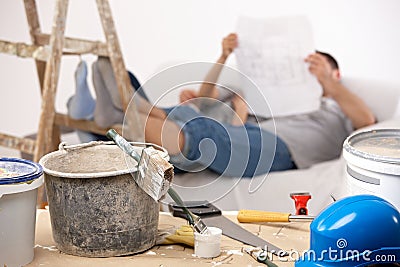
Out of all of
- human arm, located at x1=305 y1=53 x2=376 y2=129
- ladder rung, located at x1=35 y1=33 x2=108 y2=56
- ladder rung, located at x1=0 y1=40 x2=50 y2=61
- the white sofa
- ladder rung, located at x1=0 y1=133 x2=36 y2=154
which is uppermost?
ladder rung, located at x1=35 y1=33 x2=108 y2=56

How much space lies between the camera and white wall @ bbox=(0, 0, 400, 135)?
3.19m

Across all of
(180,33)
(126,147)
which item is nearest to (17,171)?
(126,147)

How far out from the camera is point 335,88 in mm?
3191

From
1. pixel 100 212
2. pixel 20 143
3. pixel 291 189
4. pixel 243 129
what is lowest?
pixel 291 189

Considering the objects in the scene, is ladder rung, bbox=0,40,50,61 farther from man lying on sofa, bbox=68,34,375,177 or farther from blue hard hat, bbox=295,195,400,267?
blue hard hat, bbox=295,195,400,267

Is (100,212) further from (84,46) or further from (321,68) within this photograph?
(321,68)

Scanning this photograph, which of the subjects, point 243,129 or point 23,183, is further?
point 243,129

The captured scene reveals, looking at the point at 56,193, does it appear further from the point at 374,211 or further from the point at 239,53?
the point at 239,53

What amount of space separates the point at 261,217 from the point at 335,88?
6.02ft

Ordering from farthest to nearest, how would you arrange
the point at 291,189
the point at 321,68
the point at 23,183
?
the point at 321,68, the point at 291,189, the point at 23,183

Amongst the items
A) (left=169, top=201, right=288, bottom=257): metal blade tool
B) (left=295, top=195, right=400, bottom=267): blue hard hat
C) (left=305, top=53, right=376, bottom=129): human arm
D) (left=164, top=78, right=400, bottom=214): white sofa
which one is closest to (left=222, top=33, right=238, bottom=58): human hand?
(left=305, top=53, right=376, bottom=129): human arm

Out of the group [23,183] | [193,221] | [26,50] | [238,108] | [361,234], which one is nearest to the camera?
[361,234]

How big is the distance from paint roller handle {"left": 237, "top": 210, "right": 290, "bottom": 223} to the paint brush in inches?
10.8

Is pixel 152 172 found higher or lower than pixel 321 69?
higher
